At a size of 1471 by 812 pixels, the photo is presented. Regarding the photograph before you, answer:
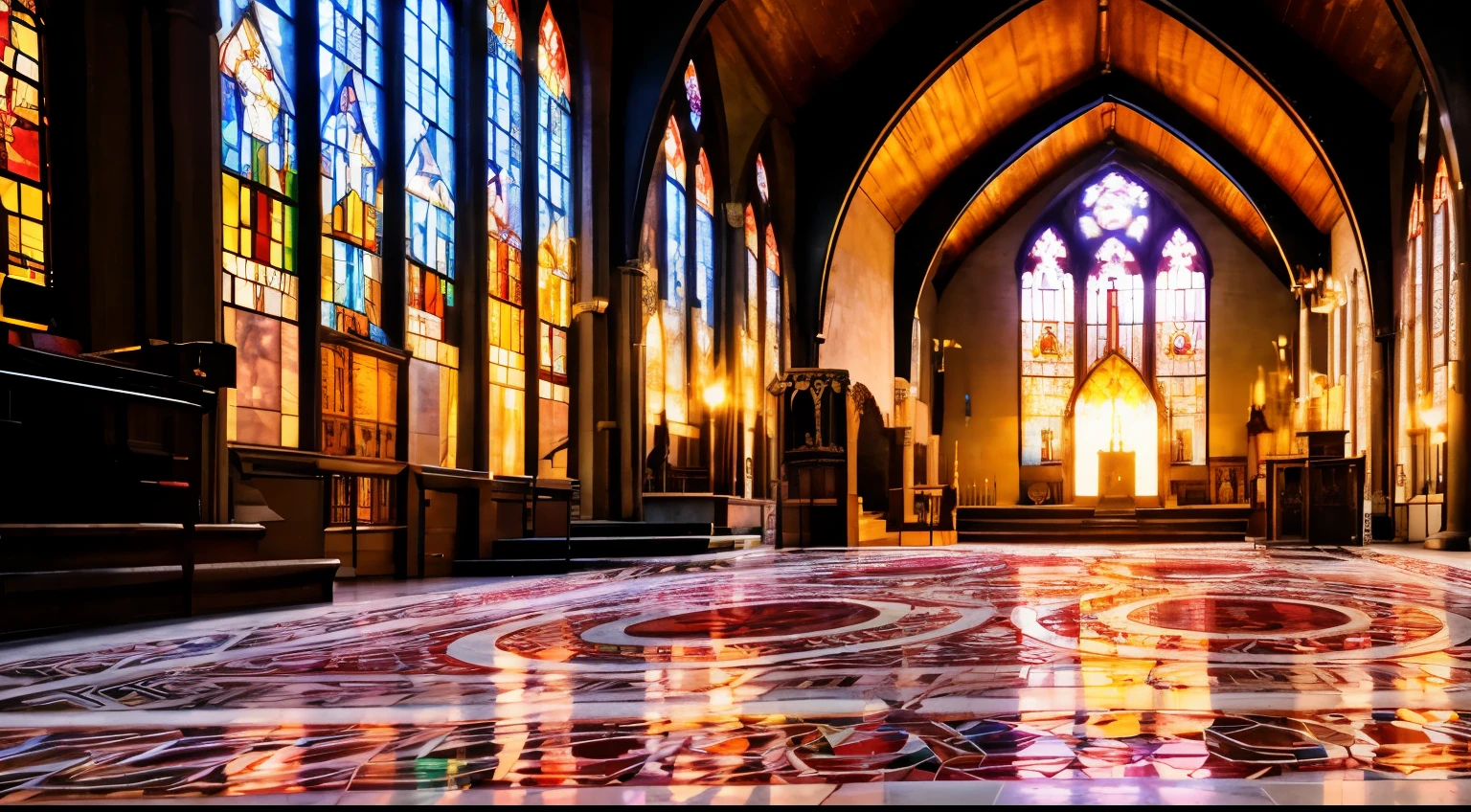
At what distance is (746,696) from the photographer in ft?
7.58

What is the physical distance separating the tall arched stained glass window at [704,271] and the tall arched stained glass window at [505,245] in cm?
463

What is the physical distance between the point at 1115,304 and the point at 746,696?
26.4 meters

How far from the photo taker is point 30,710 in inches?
93.7

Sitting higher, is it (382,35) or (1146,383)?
(382,35)

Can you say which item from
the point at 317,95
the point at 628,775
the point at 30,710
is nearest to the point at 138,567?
the point at 30,710

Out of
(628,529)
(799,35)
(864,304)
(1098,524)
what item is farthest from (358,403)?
(1098,524)

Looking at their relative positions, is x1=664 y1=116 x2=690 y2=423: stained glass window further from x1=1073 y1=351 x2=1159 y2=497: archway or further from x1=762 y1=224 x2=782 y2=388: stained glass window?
x1=1073 y1=351 x2=1159 y2=497: archway

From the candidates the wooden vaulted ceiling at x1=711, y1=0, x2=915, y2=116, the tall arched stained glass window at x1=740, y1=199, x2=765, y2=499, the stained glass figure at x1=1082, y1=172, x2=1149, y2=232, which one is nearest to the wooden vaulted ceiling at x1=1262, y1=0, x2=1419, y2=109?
the wooden vaulted ceiling at x1=711, y1=0, x2=915, y2=116

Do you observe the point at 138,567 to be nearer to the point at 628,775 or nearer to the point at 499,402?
the point at 628,775

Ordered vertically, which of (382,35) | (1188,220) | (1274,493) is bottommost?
(1274,493)

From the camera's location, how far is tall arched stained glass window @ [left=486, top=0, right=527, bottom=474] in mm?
10586

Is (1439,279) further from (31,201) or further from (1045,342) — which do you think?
(31,201)

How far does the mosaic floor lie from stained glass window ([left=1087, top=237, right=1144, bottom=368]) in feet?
76.2

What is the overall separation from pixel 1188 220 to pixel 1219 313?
2338mm
